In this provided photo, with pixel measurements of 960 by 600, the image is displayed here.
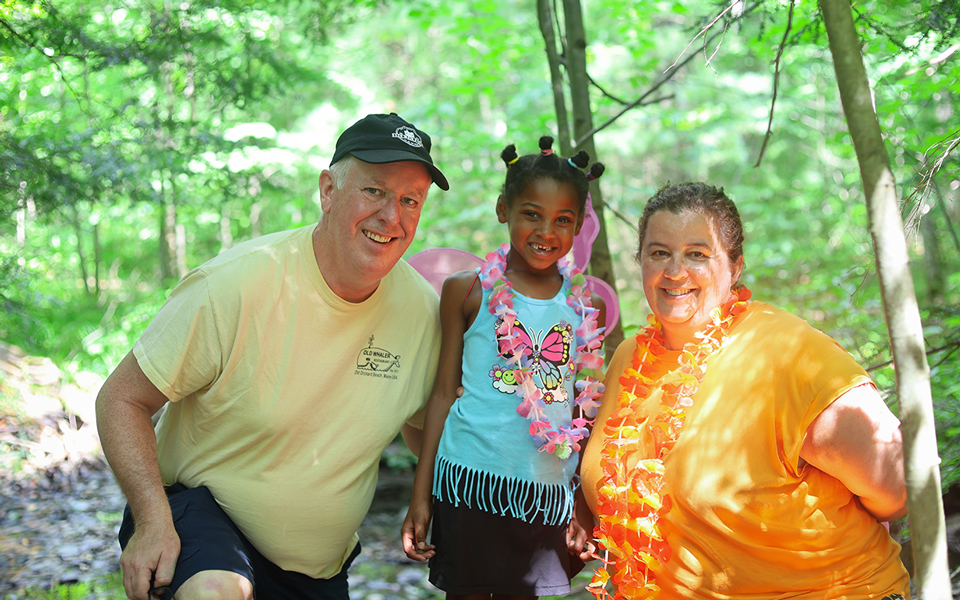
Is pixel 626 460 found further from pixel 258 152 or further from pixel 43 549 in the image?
pixel 258 152

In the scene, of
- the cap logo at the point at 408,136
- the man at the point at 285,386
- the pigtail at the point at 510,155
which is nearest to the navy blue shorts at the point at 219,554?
the man at the point at 285,386

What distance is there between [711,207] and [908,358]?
41.1 inches

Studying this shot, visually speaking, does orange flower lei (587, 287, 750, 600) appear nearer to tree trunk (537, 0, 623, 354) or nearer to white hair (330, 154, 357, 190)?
tree trunk (537, 0, 623, 354)

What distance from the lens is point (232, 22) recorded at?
588 centimetres

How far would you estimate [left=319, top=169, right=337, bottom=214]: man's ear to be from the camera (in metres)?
2.51

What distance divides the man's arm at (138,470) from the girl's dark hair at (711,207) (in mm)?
1863

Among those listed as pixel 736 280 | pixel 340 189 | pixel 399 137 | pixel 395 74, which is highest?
pixel 395 74

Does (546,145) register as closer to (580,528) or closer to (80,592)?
(580,528)

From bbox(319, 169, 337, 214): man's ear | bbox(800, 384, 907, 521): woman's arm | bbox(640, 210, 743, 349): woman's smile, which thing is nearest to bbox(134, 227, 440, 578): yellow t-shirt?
bbox(319, 169, 337, 214): man's ear

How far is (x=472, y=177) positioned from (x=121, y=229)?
7131 millimetres

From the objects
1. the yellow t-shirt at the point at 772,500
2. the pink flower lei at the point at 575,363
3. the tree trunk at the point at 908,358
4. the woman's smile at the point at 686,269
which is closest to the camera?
the tree trunk at the point at 908,358

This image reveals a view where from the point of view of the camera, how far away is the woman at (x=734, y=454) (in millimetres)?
1902

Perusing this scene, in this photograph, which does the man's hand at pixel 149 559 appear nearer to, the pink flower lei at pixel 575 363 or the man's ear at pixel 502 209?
the pink flower lei at pixel 575 363

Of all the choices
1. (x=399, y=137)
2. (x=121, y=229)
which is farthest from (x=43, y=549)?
(x=121, y=229)
